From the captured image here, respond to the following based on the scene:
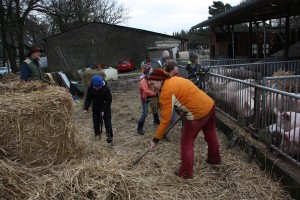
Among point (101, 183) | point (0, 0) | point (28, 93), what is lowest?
point (101, 183)

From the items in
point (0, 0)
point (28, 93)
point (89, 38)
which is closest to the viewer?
point (28, 93)

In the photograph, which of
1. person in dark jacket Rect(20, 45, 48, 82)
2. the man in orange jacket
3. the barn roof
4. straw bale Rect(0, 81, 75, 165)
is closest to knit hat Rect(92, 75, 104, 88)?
person in dark jacket Rect(20, 45, 48, 82)

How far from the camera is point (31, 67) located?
5.67 meters

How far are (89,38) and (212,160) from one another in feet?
103

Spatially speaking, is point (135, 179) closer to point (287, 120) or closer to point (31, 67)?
point (287, 120)

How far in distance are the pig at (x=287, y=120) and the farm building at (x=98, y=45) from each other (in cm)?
3090

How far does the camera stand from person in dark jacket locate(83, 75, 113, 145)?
597 cm

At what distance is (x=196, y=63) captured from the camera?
7.79 meters

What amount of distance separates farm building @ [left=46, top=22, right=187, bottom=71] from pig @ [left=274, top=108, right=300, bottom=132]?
30.9 metres

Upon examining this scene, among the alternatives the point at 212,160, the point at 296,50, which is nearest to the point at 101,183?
the point at 212,160

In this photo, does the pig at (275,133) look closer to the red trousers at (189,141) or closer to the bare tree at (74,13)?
the red trousers at (189,141)

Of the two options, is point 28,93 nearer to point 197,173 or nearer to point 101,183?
point 101,183

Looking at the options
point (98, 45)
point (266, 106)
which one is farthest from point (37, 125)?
point (98, 45)

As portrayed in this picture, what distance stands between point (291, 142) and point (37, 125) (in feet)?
10.5
